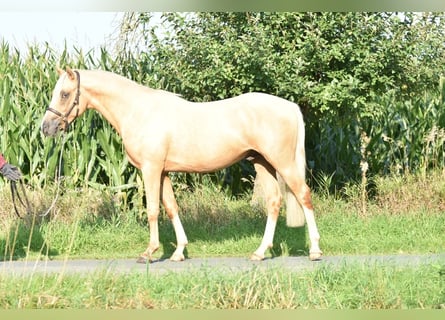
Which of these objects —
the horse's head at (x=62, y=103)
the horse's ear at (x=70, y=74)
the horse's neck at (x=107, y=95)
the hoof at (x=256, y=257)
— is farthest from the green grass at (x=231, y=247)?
the horse's ear at (x=70, y=74)

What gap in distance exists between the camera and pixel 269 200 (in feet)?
30.0

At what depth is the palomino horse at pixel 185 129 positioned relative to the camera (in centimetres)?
867

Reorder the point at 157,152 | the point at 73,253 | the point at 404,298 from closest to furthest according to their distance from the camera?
the point at 404,298 < the point at 157,152 < the point at 73,253

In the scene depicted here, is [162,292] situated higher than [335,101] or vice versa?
[335,101]

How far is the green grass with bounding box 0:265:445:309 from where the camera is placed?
5984 mm

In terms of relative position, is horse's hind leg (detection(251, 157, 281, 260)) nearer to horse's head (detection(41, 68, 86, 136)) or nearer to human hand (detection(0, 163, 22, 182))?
horse's head (detection(41, 68, 86, 136))

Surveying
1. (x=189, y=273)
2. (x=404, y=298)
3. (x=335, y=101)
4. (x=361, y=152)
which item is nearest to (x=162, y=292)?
(x=189, y=273)

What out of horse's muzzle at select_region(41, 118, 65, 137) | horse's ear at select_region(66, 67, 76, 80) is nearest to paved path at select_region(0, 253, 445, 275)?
horse's muzzle at select_region(41, 118, 65, 137)

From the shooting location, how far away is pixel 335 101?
36.5 ft

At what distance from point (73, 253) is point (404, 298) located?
4863mm

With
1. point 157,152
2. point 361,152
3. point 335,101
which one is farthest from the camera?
point 361,152

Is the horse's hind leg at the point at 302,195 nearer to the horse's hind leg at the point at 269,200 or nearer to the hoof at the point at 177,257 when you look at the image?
the horse's hind leg at the point at 269,200

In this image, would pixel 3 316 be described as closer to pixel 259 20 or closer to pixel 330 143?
pixel 259 20

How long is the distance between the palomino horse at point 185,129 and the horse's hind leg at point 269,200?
0.03 meters
